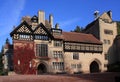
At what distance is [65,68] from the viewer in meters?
47.7

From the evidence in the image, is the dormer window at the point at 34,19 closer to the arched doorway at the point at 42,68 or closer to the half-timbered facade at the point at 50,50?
the half-timbered facade at the point at 50,50

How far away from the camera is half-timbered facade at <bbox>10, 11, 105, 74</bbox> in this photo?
43.9m

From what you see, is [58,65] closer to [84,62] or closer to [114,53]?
[84,62]

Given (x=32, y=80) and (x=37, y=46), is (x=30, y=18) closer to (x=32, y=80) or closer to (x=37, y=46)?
(x=37, y=46)

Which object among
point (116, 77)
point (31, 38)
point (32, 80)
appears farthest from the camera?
point (31, 38)

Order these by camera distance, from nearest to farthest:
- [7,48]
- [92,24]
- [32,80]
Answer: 1. [32,80]
2. [7,48]
3. [92,24]

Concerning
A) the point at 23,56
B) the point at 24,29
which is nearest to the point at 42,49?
the point at 23,56

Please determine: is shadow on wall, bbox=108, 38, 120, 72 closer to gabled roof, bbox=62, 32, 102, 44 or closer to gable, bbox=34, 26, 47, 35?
gabled roof, bbox=62, 32, 102, 44

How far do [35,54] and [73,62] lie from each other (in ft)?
28.9

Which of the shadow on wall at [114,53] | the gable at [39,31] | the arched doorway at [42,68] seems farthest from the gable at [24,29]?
the shadow on wall at [114,53]

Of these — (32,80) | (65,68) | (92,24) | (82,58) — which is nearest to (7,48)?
(65,68)

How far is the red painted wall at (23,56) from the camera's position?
4316 cm

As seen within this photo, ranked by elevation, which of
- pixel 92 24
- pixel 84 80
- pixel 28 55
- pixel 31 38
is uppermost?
pixel 92 24

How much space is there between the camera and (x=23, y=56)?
4400cm
